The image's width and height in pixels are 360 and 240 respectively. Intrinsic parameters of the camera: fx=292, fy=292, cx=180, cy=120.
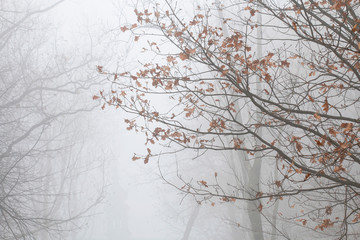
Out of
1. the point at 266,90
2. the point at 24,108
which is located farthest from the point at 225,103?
the point at 266,90

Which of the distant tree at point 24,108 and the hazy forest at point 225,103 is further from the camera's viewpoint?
the distant tree at point 24,108

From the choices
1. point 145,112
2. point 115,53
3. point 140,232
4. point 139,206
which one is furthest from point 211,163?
point 139,206

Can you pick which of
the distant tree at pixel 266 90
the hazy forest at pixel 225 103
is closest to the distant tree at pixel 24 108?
the hazy forest at pixel 225 103

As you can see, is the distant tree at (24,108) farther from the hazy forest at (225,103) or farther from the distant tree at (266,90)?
the distant tree at (266,90)

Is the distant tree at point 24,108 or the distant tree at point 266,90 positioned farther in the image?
the distant tree at point 24,108

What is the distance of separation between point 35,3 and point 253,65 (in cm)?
861

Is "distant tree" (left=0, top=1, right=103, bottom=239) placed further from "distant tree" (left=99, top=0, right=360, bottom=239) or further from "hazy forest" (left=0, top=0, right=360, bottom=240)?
"distant tree" (left=99, top=0, right=360, bottom=239)

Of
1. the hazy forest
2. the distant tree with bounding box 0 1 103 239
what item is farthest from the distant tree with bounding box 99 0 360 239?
the distant tree with bounding box 0 1 103 239

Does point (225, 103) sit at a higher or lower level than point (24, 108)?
higher

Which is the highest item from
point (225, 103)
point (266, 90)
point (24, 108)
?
point (225, 103)

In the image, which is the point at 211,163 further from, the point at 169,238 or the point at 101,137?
the point at 169,238

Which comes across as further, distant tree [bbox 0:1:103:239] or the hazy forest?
distant tree [bbox 0:1:103:239]

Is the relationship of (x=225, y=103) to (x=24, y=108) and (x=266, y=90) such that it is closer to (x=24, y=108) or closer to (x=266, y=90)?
(x=24, y=108)

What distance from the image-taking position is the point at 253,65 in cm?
304
